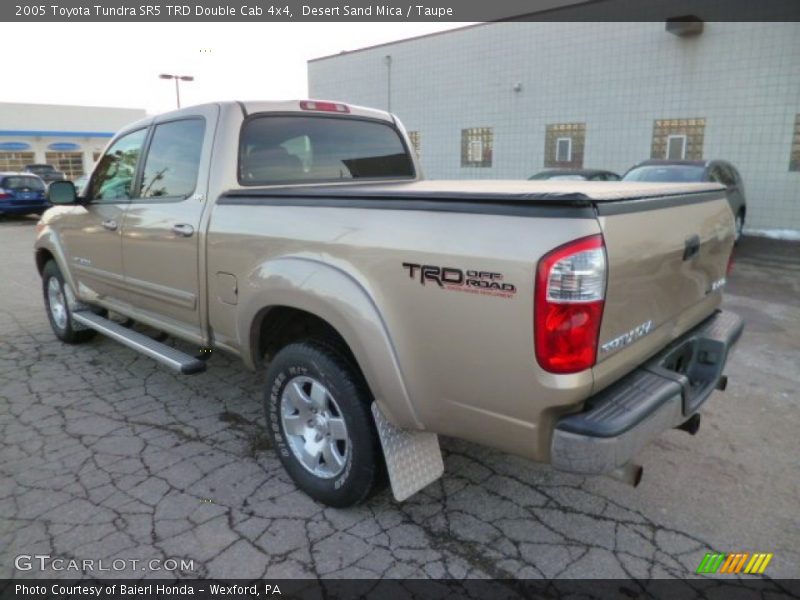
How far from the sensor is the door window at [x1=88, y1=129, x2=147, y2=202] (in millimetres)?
4281

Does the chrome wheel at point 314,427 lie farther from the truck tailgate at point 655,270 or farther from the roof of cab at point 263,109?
the roof of cab at point 263,109

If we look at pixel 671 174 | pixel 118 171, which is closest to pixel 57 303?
pixel 118 171

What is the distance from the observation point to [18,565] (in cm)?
250

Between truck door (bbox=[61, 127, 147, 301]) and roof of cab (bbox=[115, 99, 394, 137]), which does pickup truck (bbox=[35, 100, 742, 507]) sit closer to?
roof of cab (bbox=[115, 99, 394, 137])

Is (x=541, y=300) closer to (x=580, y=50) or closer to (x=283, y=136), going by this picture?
(x=283, y=136)

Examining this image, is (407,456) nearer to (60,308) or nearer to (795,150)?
(60,308)

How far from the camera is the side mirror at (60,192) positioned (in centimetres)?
441

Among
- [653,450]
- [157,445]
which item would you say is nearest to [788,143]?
[653,450]

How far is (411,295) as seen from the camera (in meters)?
2.28

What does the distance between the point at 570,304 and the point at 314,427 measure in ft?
5.17

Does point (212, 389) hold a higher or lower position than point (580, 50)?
lower

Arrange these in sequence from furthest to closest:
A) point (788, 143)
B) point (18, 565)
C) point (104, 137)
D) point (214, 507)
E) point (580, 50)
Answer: point (104, 137), point (580, 50), point (788, 143), point (214, 507), point (18, 565)

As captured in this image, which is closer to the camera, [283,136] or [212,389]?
[283,136]

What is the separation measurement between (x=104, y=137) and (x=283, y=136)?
163ft
